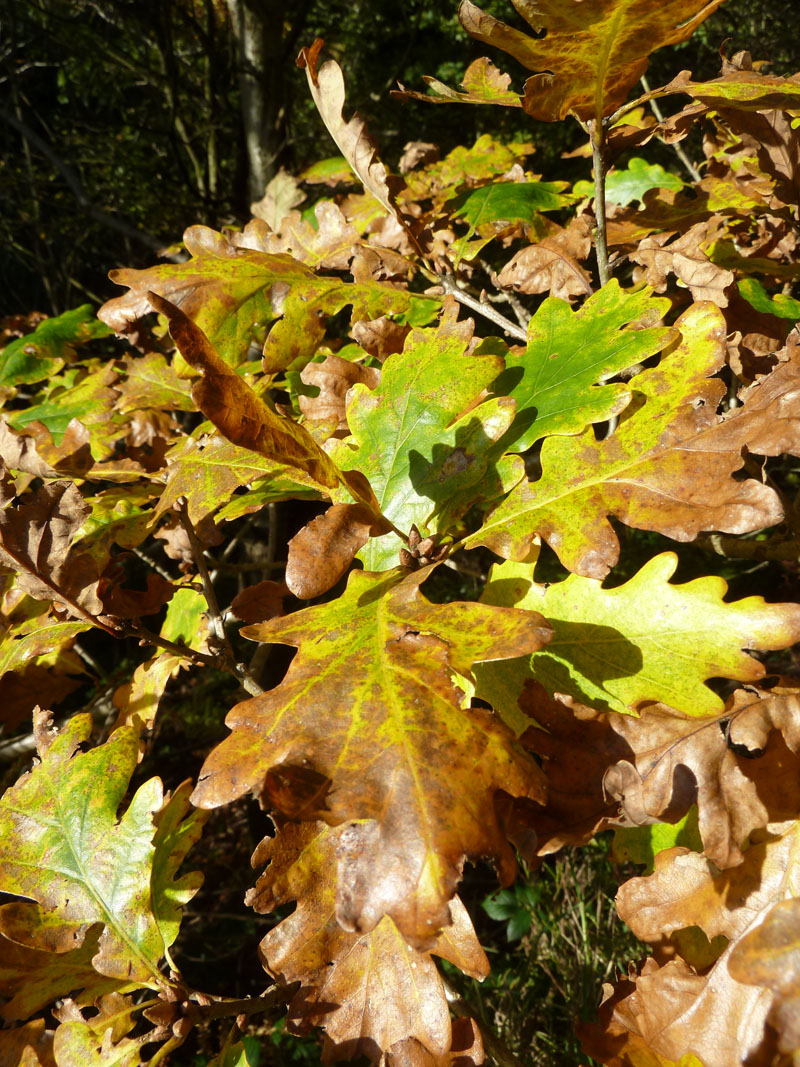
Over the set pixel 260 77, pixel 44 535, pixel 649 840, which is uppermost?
pixel 260 77

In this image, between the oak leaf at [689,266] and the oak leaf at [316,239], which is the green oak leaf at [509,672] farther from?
the oak leaf at [316,239]

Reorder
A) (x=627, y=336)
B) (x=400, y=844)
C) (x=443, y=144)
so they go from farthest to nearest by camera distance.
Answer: (x=443, y=144) → (x=627, y=336) → (x=400, y=844)

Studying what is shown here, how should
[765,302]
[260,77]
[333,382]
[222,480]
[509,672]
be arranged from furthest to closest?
[260,77] < [765,302] < [333,382] < [222,480] < [509,672]

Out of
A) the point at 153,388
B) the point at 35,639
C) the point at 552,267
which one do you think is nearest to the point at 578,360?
the point at 552,267

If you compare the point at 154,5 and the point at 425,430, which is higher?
the point at 154,5

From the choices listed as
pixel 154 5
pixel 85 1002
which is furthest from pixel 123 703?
pixel 154 5

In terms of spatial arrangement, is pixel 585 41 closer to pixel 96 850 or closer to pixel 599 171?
pixel 599 171

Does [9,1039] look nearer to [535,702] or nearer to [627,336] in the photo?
[535,702]
